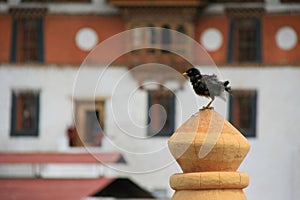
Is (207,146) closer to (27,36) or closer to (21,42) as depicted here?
(27,36)

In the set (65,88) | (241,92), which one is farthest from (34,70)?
(241,92)

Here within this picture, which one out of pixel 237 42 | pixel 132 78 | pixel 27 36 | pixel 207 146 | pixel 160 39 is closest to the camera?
pixel 207 146

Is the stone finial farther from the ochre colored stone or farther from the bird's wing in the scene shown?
the bird's wing

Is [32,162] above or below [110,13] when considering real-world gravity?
below

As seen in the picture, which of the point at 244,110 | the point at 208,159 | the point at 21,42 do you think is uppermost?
the point at 21,42

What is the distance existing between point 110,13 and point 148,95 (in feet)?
8.43

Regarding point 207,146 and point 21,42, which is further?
point 21,42

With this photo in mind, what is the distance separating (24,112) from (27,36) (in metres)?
2.29

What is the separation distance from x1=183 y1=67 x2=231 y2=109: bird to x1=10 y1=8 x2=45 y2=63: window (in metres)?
32.0

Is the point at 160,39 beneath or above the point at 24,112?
above

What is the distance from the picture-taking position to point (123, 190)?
42.3 meters

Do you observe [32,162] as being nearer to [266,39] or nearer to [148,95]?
[148,95]

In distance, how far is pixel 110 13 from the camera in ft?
143

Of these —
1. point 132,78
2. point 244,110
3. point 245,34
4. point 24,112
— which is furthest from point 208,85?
point 24,112
